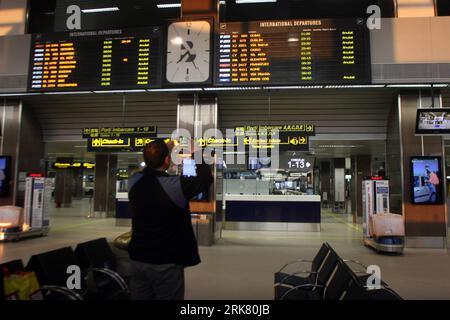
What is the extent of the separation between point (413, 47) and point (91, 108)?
8.64 metres

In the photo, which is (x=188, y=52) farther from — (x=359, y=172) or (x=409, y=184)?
(x=359, y=172)

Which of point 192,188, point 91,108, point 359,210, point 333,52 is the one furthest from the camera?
point 359,210

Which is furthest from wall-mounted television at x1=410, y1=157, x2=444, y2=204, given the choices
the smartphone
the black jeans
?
the black jeans

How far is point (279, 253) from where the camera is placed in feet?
26.1

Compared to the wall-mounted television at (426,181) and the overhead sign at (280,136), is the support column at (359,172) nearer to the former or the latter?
the wall-mounted television at (426,181)

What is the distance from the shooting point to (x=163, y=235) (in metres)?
2.20

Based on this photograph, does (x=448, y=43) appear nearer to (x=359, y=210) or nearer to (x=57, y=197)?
(x=359, y=210)

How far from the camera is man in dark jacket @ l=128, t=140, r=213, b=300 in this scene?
219 cm

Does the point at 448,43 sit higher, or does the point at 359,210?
the point at 448,43

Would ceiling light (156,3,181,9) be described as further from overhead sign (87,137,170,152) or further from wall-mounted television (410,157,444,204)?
wall-mounted television (410,157,444,204)

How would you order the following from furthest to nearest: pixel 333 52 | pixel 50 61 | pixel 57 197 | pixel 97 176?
pixel 57 197, pixel 97 176, pixel 50 61, pixel 333 52

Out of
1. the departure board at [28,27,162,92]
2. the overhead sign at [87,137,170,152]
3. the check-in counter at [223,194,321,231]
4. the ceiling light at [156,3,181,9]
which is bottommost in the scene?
the check-in counter at [223,194,321,231]

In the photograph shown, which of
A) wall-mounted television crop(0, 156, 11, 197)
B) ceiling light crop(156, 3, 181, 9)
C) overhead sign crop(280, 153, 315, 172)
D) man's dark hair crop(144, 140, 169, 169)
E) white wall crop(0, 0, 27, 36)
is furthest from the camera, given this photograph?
overhead sign crop(280, 153, 315, 172)
